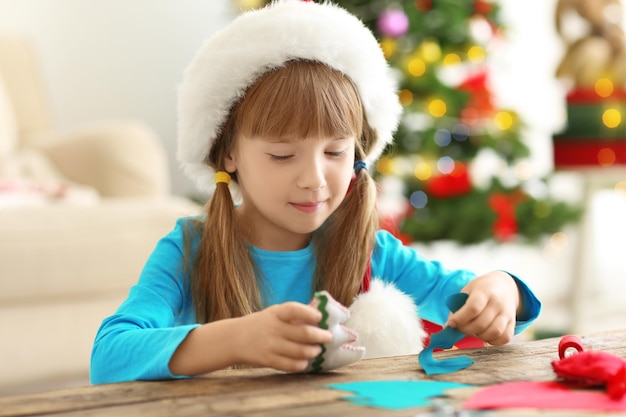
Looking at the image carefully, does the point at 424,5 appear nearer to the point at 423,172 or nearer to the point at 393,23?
the point at 393,23

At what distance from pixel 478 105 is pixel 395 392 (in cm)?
235

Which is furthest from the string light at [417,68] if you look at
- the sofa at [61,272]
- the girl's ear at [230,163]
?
the girl's ear at [230,163]

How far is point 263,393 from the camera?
2.35ft

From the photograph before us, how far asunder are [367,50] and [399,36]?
1.80 m

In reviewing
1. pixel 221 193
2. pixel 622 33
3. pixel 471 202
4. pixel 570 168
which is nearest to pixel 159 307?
pixel 221 193

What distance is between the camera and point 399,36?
284cm

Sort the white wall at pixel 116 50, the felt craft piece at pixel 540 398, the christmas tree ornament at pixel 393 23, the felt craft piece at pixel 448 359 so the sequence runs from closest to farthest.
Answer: the felt craft piece at pixel 540 398, the felt craft piece at pixel 448 359, the christmas tree ornament at pixel 393 23, the white wall at pixel 116 50

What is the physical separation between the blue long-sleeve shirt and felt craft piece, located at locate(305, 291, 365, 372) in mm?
147

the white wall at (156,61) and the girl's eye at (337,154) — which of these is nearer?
the girl's eye at (337,154)

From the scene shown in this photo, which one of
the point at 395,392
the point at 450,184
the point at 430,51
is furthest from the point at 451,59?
the point at 395,392

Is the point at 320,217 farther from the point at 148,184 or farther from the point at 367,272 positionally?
the point at 148,184

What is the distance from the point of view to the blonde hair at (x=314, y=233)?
3.33 feet

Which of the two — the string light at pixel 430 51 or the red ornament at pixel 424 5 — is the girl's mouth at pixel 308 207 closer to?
the string light at pixel 430 51

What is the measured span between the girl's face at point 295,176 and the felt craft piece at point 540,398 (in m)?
0.37
